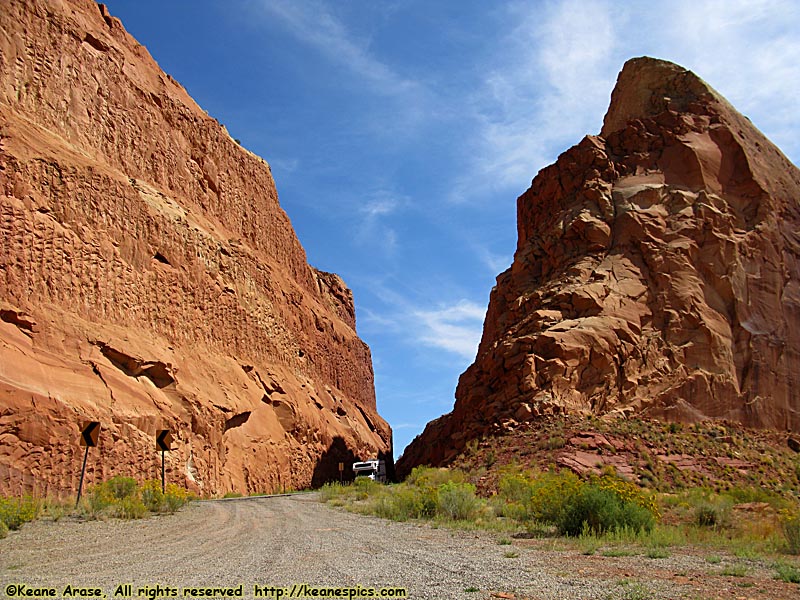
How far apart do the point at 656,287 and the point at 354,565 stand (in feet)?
102

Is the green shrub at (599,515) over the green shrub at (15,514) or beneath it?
beneath

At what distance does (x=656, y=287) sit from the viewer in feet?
122

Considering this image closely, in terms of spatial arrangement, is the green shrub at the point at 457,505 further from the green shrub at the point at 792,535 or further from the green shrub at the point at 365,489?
the green shrub at the point at 365,489

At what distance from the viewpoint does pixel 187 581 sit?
8375 millimetres

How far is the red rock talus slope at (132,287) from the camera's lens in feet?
90.0

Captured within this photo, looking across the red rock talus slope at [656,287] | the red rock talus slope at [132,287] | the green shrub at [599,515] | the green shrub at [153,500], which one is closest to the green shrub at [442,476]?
the red rock talus slope at [656,287]

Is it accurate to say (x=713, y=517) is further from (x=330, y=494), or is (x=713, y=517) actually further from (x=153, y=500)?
(x=330, y=494)

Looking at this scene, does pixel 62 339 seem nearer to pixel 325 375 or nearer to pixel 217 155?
pixel 217 155

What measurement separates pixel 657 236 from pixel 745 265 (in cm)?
499

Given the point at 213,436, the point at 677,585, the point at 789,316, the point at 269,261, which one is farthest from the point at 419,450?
the point at 677,585

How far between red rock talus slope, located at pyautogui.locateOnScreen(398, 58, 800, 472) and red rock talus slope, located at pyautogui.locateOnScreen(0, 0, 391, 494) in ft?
37.7

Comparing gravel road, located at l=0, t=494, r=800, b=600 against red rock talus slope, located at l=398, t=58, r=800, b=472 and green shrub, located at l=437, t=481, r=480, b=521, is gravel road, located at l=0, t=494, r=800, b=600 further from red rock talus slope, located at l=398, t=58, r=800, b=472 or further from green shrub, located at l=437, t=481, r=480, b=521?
red rock talus slope, located at l=398, t=58, r=800, b=472

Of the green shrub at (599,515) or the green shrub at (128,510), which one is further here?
the green shrub at (128,510)

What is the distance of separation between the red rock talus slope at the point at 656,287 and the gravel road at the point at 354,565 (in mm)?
20649
